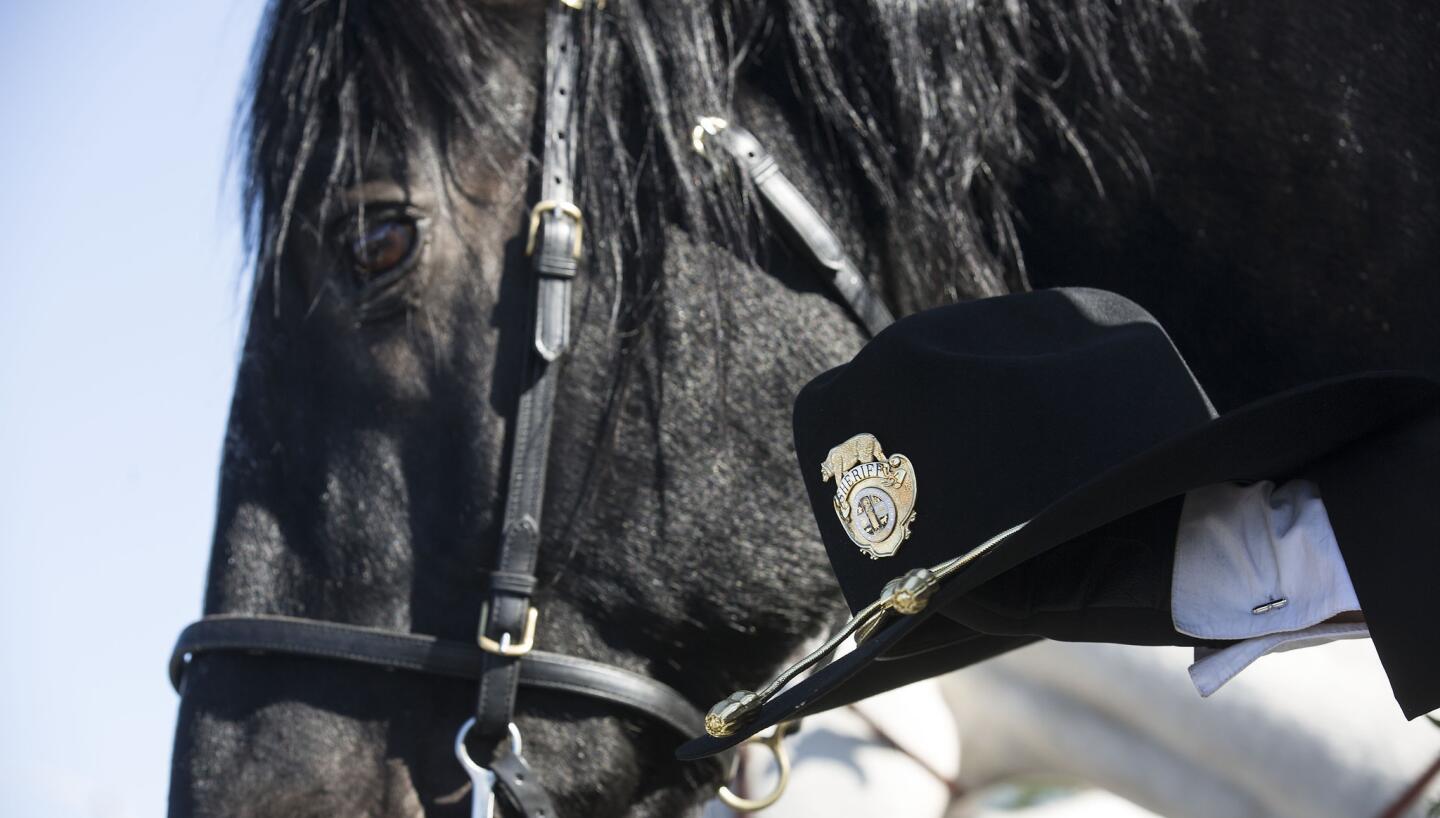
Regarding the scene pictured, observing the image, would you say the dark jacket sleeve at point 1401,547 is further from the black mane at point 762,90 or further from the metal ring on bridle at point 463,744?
the metal ring on bridle at point 463,744

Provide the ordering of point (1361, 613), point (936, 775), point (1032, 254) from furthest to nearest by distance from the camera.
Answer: point (936, 775), point (1032, 254), point (1361, 613)

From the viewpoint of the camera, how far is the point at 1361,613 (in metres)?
0.81

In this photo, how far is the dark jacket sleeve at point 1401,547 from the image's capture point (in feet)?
2.39

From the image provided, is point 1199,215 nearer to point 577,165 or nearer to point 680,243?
point 680,243

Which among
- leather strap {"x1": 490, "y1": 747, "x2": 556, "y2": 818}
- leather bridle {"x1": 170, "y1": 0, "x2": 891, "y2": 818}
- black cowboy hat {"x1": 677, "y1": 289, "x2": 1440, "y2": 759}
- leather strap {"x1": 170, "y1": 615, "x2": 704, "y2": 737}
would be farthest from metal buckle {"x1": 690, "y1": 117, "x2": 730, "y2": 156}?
leather strap {"x1": 490, "y1": 747, "x2": 556, "y2": 818}

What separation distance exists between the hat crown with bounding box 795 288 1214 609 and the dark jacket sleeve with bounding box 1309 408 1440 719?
0.11 metres

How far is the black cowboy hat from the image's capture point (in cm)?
78

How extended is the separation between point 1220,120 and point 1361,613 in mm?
657

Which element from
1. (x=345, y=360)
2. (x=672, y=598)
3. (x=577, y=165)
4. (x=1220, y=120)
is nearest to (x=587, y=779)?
(x=672, y=598)

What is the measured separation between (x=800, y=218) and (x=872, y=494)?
556 millimetres

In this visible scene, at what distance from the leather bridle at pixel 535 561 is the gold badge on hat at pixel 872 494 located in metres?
0.50

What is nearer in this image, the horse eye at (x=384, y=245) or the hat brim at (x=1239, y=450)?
the hat brim at (x=1239, y=450)

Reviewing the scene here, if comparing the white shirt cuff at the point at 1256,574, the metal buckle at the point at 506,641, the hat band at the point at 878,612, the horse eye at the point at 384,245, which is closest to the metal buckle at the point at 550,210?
the horse eye at the point at 384,245

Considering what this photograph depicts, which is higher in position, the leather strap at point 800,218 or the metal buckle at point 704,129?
the metal buckle at point 704,129
